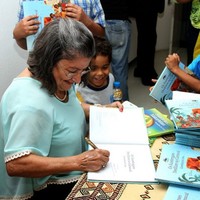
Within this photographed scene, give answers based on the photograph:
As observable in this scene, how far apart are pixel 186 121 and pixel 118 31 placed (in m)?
1.59

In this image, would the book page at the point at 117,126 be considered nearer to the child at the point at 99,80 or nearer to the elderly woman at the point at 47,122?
the elderly woman at the point at 47,122

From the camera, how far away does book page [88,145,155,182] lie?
44.3 inches

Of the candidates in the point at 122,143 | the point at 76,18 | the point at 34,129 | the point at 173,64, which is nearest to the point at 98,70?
the point at 76,18

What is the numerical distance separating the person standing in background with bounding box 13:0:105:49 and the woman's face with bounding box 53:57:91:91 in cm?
50

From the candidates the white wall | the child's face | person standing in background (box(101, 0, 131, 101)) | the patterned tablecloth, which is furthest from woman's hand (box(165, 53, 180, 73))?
the white wall

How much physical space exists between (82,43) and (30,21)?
57 centimetres

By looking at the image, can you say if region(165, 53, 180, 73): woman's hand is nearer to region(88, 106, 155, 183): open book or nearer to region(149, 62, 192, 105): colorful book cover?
region(149, 62, 192, 105): colorful book cover

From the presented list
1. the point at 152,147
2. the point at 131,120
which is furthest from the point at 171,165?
the point at 131,120

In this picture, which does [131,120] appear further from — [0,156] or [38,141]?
[0,156]

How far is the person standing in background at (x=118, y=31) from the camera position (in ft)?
8.71

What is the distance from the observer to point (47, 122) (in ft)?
3.97

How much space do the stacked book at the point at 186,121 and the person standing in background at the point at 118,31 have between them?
4.68 feet

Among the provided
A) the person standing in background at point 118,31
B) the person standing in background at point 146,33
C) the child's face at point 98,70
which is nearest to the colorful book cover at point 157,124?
the child's face at point 98,70

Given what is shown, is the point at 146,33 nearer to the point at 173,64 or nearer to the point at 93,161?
the point at 173,64
